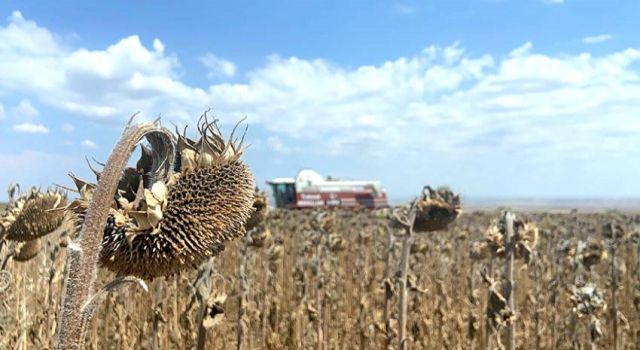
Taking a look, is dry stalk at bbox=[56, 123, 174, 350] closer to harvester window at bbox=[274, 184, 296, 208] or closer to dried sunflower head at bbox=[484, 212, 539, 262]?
dried sunflower head at bbox=[484, 212, 539, 262]

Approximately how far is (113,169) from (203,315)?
1.26 m

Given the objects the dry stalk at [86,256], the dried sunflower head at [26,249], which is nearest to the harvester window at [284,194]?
the dried sunflower head at [26,249]

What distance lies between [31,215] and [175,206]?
1869 mm

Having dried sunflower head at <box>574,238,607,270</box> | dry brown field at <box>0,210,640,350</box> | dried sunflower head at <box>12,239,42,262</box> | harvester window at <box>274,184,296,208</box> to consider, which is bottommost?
dry brown field at <box>0,210,640,350</box>

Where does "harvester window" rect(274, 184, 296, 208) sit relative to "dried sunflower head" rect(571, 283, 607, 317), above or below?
above

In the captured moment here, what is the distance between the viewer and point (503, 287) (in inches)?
122

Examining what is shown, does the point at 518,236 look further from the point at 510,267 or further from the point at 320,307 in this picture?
the point at 320,307

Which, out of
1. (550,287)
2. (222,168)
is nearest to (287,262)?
(550,287)

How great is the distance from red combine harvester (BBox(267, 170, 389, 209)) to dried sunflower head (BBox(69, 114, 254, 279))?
35.8m

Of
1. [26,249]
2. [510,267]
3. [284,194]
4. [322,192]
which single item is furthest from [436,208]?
[284,194]

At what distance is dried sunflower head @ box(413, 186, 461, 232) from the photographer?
16.9ft

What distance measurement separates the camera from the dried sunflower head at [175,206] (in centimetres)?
169

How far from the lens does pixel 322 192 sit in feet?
127

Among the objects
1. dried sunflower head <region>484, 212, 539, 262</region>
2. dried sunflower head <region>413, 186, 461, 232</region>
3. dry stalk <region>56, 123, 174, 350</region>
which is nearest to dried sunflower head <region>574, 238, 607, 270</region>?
dried sunflower head <region>413, 186, 461, 232</region>
